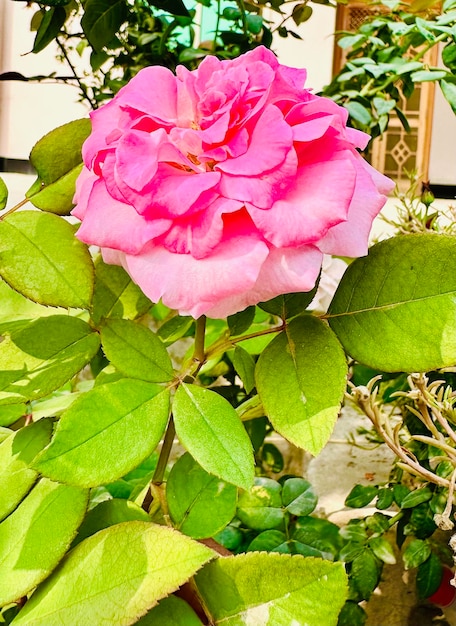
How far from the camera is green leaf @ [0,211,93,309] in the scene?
11.3 inches

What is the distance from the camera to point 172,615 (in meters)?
0.26

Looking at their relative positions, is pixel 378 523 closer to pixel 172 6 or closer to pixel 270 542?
pixel 270 542

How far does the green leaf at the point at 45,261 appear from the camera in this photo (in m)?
0.29

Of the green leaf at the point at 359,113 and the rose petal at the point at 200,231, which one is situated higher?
the rose petal at the point at 200,231

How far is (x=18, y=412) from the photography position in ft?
1.15

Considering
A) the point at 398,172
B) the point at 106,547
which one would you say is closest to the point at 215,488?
the point at 106,547

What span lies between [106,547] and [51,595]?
3 centimetres

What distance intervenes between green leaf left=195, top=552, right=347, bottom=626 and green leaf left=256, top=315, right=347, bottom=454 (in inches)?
2.4

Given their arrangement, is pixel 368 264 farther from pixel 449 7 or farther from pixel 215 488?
pixel 449 7

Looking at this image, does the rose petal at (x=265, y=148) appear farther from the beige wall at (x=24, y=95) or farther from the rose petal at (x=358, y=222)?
the beige wall at (x=24, y=95)

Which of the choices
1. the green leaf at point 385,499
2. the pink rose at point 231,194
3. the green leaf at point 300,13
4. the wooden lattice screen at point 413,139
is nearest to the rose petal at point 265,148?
the pink rose at point 231,194

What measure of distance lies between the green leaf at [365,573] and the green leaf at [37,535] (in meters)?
0.27

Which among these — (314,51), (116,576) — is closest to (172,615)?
(116,576)

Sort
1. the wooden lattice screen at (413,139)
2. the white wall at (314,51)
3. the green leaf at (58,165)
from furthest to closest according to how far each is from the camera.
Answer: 1. the wooden lattice screen at (413,139)
2. the white wall at (314,51)
3. the green leaf at (58,165)
